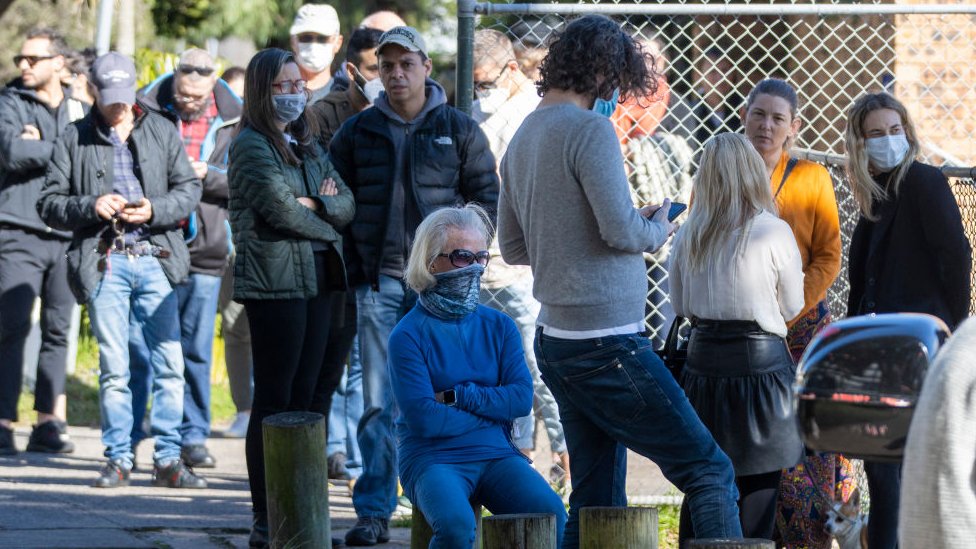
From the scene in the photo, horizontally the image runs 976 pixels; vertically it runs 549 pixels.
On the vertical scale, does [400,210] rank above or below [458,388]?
above

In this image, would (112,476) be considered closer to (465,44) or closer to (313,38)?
(313,38)

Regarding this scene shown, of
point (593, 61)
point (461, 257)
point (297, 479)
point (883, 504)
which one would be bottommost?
point (883, 504)

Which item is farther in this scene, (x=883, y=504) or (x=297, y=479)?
(x=883, y=504)

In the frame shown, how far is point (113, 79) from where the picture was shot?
694 centimetres

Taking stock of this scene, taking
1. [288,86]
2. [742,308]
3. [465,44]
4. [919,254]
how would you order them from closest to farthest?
[742,308] < [919,254] < [288,86] < [465,44]

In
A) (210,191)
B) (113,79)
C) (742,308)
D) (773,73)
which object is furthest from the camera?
(773,73)

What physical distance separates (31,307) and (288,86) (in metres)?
3.05

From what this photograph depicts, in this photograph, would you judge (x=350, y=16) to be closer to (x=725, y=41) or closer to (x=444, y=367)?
(x=725, y=41)

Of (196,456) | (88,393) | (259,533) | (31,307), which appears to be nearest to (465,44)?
(259,533)

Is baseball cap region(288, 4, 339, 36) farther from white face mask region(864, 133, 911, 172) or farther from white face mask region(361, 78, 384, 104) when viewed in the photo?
white face mask region(864, 133, 911, 172)

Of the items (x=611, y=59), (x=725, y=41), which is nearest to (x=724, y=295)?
(x=611, y=59)

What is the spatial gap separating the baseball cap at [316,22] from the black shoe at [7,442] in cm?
261

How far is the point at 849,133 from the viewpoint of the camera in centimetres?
558

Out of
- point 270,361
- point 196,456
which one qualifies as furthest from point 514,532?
point 196,456
